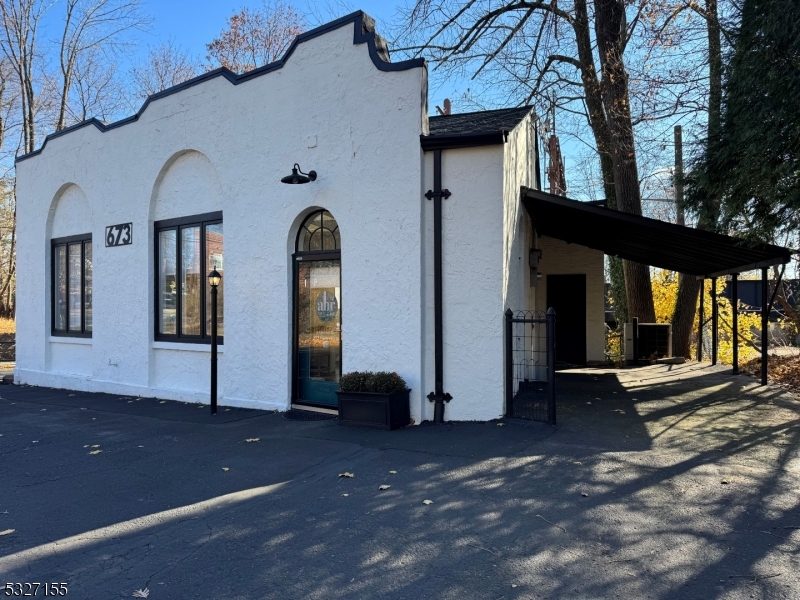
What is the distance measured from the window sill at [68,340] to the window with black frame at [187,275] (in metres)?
2.52

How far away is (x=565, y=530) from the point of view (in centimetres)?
405

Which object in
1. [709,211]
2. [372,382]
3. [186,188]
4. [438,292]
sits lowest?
[372,382]

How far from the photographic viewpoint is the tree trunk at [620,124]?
45.9 ft

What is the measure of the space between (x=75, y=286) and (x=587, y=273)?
11.9 m

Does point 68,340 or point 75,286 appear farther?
point 75,286

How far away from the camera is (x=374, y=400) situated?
704cm

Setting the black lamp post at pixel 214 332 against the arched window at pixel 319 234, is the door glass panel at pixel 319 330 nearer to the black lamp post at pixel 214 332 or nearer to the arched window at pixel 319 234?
the arched window at pixel 319 234

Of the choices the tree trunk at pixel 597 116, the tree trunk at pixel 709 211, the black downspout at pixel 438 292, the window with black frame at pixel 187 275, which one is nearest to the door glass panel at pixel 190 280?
the window with black frame at pixel 187 275

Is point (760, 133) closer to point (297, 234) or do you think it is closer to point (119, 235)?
point (297, 234)

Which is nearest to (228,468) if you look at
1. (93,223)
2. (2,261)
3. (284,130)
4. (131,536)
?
(131,536)

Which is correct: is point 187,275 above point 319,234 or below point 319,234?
below

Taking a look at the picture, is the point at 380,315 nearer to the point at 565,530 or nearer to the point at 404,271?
the point at 404,271

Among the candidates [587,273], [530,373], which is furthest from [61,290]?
[587,273]

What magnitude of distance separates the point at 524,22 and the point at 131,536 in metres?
15.3
